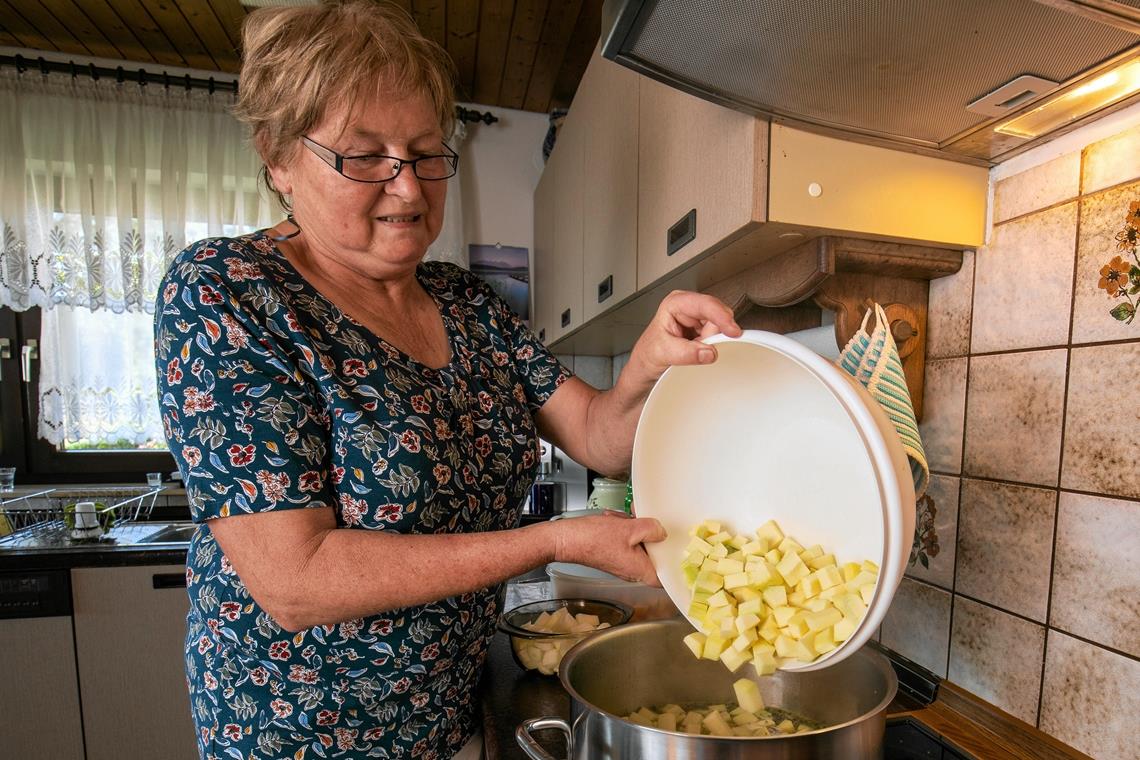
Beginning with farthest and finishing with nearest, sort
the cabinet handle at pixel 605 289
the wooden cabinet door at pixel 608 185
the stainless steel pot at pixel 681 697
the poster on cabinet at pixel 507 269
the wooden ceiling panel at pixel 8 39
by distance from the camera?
the poster on cabinet at pixel 507 269 → the wooden ceiling panel at pixel 8 39 → the cabinet handle at pixel 605 289 → the wooden cabinet door at pixel 608 185 → the stainless steel pot at pixel 681 697

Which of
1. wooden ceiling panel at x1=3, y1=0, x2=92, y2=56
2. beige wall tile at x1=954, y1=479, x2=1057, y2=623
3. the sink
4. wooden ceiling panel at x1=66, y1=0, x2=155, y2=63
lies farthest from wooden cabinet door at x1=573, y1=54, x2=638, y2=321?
wooden ceiling panel at x1=3, y1=0, x2=92, y2=56

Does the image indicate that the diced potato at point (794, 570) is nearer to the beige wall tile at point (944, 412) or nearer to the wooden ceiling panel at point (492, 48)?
the beige wall tile at point (944, 412)

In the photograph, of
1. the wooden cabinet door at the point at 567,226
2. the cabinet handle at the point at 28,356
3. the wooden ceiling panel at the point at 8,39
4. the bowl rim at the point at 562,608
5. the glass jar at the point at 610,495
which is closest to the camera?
the bowl rim at the point at 562,608

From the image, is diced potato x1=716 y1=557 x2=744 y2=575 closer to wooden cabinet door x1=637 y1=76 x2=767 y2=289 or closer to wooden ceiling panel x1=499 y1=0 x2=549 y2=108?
wooden cabinet door x1=637 y1=76 x2=767 y2=289

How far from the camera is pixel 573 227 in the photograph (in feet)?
6.15

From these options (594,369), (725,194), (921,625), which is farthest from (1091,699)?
(594,369)

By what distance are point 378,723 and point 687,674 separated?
0.36 metres

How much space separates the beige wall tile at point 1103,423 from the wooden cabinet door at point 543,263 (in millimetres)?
1695

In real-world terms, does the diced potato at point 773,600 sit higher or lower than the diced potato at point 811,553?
lower

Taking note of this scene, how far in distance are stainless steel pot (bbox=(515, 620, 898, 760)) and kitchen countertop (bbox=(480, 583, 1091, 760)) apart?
81mm

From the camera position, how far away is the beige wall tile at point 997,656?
79 centimetres

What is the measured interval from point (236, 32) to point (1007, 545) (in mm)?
2554

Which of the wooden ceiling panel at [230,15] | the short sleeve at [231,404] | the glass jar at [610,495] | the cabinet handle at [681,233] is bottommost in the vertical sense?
the glass jar at [610,495]

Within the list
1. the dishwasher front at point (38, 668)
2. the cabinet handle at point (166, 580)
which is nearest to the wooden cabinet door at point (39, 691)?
the dishwasher front at point (38, 668)
